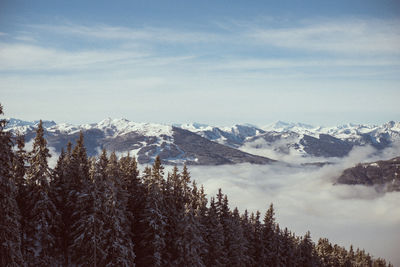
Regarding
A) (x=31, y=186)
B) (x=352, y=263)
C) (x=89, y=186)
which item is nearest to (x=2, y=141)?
(x=31, y=186)

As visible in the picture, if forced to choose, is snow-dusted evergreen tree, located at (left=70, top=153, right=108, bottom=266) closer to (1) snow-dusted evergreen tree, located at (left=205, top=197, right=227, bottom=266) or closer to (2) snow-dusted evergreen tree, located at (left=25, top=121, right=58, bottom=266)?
(2) snow-dusted evergreen tree, located at (left=25, top=121, right=58, bottom=266)

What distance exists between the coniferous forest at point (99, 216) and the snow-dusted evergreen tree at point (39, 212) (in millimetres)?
81

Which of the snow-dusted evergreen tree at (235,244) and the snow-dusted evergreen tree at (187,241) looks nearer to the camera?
the snow-dusted evergreen tree at (187,241)

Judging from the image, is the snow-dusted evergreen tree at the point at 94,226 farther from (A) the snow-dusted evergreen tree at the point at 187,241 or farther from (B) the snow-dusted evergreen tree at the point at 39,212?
(A) the snow-dusted evergreen tree at the point at 187,241

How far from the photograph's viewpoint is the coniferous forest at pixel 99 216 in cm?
2969

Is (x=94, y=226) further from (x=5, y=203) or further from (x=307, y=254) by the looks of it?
(x=307, y=254)

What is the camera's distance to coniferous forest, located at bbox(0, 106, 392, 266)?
2969 cm

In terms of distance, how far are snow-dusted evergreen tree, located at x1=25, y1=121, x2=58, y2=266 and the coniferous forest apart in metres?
0.08

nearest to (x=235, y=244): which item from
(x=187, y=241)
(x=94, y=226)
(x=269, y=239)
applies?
(x=187, y=241)

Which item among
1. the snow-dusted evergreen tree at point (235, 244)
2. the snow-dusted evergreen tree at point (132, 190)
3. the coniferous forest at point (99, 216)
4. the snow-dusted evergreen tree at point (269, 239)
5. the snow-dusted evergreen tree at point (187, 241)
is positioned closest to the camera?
the coniferous forest at point (99, 216)

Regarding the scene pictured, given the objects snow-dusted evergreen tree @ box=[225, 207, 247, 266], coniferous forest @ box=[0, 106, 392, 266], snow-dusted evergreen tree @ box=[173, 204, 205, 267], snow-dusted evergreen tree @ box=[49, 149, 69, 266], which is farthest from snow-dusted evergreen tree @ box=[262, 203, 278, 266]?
snow-dusted evergreen tree @ box=[49, 149, 69, 266]

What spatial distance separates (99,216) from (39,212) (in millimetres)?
5319

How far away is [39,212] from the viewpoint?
30938mm

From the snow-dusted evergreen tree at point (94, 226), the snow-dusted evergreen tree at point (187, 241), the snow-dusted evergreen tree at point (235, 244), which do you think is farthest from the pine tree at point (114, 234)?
the snow-dusted evergreen tree at point (235, 244)
